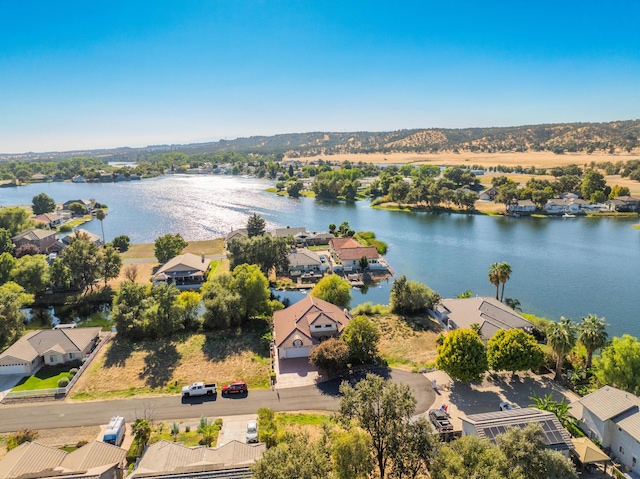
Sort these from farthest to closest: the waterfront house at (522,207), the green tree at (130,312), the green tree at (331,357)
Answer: the waterfront house at (522,207) → the green tree at (130,312) → the green tree at (331,357)

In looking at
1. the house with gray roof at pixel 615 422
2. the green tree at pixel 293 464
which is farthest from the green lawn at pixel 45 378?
the house with gray roof at pixel 615 422

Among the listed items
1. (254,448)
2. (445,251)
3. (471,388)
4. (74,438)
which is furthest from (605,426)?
(445,251)

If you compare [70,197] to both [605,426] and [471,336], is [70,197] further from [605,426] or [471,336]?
[605,426]

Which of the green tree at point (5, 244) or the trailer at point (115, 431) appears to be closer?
the trailer at point (115, 431)

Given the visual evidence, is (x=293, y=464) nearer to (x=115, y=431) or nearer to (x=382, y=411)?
(x=382, y=411)

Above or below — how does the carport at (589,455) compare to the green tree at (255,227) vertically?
below

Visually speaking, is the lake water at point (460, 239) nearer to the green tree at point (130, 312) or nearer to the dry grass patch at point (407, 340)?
the dry grass patch at point (407, 340)
